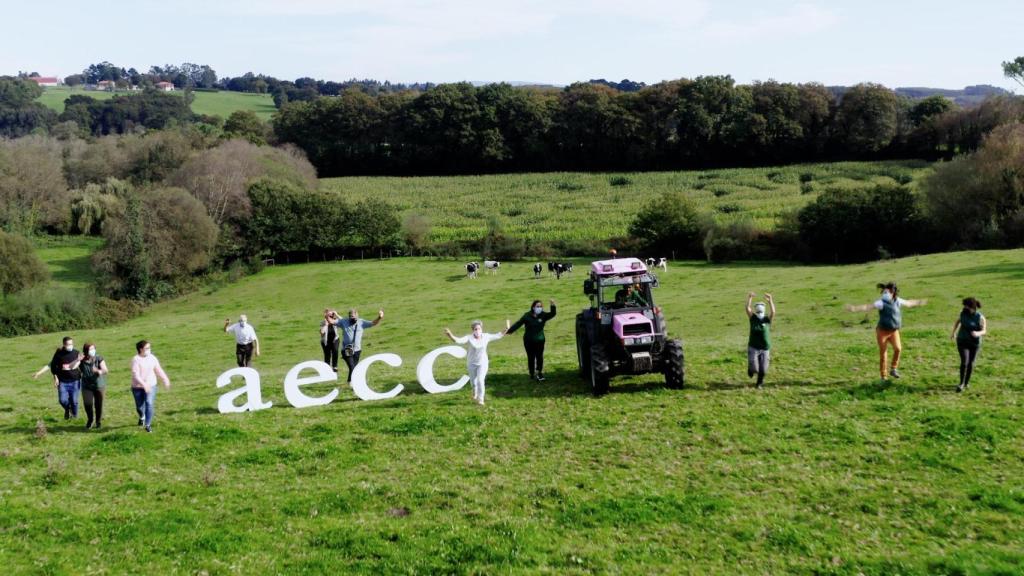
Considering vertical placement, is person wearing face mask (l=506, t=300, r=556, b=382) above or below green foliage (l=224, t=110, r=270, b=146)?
below

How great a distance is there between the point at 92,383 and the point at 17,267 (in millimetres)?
44704

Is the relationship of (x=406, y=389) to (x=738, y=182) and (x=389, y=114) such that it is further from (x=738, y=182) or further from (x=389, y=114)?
(x=389, y=114)

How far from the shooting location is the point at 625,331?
19734 mm

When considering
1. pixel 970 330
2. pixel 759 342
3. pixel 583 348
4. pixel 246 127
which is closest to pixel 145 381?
pixel 583 348

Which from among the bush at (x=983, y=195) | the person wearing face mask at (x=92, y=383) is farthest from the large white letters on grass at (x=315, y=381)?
the bush at (x=983, y=195)

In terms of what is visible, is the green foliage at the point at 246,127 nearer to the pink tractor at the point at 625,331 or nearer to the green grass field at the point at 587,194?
the green grass field at the point at 587,194

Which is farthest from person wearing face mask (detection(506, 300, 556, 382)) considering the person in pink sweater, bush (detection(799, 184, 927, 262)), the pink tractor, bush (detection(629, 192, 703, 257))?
bush (detection(629, 192, 703, 257))

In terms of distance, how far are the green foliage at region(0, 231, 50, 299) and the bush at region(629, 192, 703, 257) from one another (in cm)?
4538

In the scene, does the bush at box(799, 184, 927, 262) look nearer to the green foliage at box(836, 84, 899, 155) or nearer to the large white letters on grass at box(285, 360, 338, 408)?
the large white letters on grass at box(285, 360, 338, 408)

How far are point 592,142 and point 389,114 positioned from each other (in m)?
33.9

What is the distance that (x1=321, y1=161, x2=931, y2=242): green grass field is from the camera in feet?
256

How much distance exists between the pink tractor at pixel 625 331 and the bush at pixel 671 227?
44237 mm

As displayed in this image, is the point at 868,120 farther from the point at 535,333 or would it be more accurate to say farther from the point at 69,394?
the point at 69,394

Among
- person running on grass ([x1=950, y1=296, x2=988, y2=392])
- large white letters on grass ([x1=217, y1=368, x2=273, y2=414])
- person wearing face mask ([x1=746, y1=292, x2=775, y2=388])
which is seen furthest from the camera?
large white letters on grass ([x1=217, y1=368, x2=273, y2=414])
